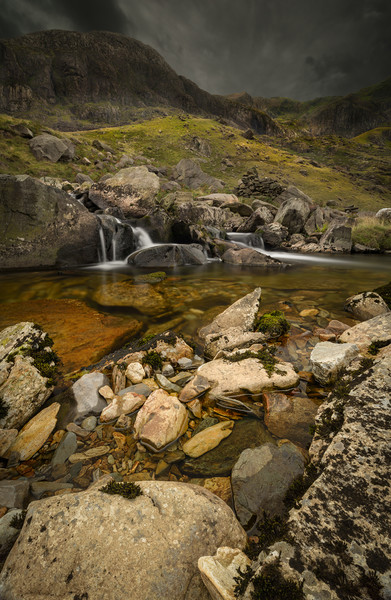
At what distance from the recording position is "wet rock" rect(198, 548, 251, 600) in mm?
1323

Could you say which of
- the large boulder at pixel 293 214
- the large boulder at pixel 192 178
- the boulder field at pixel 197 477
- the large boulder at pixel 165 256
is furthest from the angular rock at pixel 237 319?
the large boulder at pixel 192 178

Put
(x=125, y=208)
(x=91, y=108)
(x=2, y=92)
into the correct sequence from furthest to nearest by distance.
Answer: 1. (x=91, y=108)
2. (x=2, y=92)
3. (x=125, y=208)

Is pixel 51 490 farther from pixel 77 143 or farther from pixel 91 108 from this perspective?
pixel 91 108

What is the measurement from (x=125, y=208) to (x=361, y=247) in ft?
→ 75.9

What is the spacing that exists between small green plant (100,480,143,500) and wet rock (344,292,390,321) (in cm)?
702

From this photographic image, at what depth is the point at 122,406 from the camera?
135 inches

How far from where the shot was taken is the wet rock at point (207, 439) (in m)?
2.89

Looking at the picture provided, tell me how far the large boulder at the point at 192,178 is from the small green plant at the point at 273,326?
124 feet

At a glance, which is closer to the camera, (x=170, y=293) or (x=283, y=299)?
(x=283, y=299)

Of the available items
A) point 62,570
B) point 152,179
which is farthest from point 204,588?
point 152,179

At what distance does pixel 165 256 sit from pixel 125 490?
14.7m

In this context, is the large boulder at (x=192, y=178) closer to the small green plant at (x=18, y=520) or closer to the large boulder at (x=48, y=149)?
the large boulder at (x=48, y=149)

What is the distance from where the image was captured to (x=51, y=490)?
2.45 m


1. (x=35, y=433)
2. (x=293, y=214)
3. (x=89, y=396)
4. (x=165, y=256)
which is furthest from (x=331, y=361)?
(x=293, y=214)
